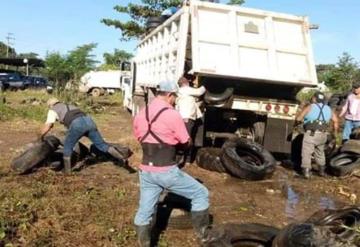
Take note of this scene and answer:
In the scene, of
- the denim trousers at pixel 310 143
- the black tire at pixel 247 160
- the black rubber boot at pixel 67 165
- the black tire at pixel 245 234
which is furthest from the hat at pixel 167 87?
the denim trousers at pixel 310 143

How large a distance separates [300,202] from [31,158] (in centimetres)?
417

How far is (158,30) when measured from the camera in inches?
471

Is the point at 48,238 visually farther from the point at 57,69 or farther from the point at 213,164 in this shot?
the point at 57,69

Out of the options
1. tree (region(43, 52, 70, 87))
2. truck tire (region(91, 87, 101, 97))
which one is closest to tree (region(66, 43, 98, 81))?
tree (region(43, 52, 70, 87))

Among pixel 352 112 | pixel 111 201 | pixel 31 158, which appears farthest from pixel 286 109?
pixel 31 158

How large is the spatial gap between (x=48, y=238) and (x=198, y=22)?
5.31m

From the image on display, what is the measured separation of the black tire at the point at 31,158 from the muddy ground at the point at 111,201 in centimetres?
16

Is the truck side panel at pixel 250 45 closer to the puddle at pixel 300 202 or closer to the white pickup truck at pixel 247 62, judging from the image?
the white pickup truck at pixel 247 62

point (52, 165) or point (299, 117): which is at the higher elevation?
point (299, 117)

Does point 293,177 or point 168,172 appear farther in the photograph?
point 293,177

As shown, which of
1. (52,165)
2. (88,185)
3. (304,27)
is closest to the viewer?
(88,185)

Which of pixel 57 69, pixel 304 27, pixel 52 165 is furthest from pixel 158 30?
pixel 57 69

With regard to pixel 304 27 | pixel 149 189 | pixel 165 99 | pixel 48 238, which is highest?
pixel 304 27

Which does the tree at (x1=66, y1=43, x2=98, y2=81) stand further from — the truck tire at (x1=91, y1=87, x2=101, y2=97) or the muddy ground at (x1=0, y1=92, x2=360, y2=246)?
the muddy ground at (x1=0, y1=92, x2=360, y2=246)
